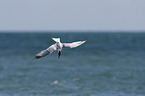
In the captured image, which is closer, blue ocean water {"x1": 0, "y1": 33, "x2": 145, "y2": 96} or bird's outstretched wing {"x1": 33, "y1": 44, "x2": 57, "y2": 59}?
bird's outstretched wing {"x1": 33, "y1": 44, "x2": 57, "y2": 59}

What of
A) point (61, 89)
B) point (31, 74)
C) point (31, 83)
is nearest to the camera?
point (61, 89)

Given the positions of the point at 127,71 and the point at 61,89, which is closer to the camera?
the point at 61,89

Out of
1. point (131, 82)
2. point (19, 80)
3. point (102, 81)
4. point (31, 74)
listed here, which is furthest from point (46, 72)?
point (131, 82)

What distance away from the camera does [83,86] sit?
97.5ft

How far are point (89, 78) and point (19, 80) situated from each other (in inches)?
329

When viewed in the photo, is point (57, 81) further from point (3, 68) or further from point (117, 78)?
point (3, 68)

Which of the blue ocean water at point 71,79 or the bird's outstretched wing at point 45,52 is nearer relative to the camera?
the bird's outstretched wing at point 45,52

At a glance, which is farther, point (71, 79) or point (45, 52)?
point (71, 79)

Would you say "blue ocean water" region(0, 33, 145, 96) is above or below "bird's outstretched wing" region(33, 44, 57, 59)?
below

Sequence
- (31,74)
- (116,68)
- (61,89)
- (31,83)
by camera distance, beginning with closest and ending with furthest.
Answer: (61,89), (31,83), (31,74), (116,68)

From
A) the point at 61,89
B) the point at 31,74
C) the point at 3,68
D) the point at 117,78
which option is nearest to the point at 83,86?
the point at 61,89

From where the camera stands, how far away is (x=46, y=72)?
3756cm

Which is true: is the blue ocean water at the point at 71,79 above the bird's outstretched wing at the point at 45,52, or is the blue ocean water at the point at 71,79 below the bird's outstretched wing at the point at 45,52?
below

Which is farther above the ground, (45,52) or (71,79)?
(45,52)
